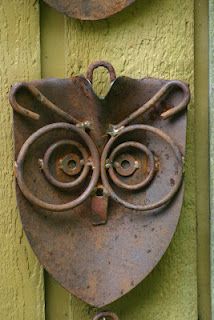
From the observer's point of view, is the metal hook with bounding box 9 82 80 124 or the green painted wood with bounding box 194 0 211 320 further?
the green painted wood with bounding box 194 0 211 320

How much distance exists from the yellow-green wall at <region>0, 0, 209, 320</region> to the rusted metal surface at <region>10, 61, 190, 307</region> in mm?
50

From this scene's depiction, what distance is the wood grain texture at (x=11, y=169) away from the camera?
0.91m

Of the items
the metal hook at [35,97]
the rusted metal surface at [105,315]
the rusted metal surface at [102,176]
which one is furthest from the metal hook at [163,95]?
the rusted metal surface at [105,315]

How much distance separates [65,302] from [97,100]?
0.33m

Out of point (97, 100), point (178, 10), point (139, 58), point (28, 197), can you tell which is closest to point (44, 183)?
point (28, 197)

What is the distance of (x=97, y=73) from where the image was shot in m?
0.94

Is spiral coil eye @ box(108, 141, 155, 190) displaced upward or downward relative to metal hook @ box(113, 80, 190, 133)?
downward

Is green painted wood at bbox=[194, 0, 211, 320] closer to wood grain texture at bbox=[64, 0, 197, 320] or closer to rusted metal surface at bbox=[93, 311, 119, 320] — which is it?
wood grain texture at bbox=[64, 0, 197, 320]

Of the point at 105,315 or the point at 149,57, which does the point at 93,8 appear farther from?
the point at 105,315

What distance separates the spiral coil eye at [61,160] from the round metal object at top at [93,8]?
180 millimetres

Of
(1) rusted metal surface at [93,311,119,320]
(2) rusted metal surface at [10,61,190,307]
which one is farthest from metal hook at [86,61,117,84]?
(1) rusted metal surface at [93,311,119,320]

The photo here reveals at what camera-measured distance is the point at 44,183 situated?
89cm

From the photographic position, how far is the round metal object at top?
904 mm

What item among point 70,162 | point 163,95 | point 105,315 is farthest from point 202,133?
point 105,315
